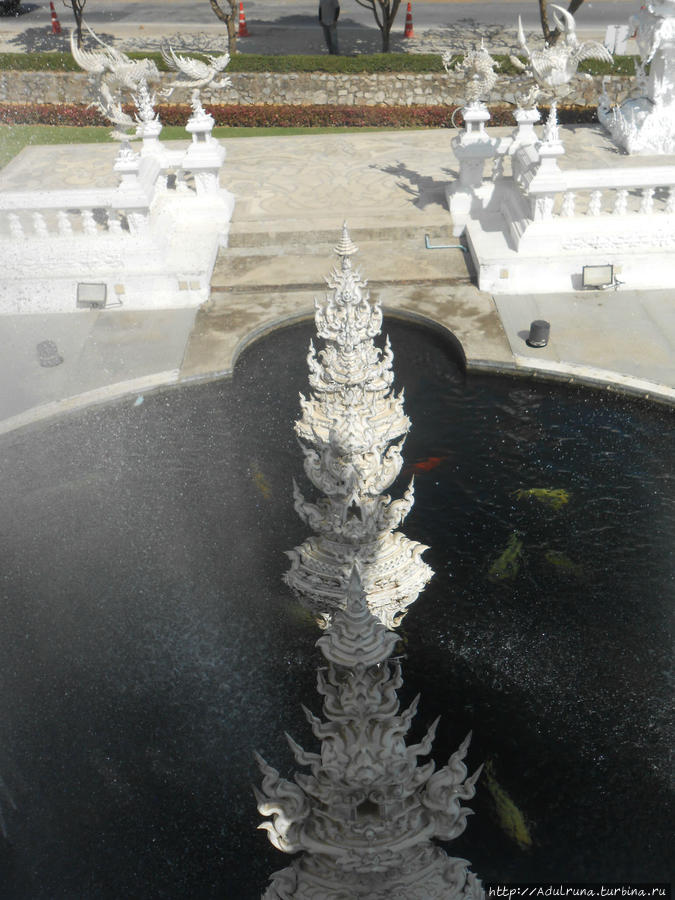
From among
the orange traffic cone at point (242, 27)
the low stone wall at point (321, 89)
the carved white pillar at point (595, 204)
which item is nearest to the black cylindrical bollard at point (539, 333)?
the carved white pillar at point (595, 204)

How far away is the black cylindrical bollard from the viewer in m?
18.6

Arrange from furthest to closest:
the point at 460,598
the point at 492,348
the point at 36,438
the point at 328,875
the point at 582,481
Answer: the point at 492,348 → the point at 36,438 → the point at 582,481 → the point at 460,598 → the point at 328,875

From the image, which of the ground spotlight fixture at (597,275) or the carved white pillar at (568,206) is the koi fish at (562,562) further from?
the carved white pillar at (568,206)

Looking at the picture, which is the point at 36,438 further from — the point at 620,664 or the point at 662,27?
the point at 662,27

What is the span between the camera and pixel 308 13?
4397 centimetres

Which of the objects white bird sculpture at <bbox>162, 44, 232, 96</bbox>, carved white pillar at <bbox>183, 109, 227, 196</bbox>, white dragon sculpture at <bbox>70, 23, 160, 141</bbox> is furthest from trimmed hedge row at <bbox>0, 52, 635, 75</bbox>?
carved white pillar at <bbox>183, 109, 227, 196</bbox>

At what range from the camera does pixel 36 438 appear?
56.4 ft

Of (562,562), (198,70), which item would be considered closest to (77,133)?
(198,70)

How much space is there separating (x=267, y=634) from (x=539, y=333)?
989cm

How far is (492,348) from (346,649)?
45.5ft

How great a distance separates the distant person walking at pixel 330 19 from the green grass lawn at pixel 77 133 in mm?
6329

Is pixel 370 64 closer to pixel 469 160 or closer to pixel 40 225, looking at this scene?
pixel 469 160

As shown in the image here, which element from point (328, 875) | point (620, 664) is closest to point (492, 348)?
point (620, 664)

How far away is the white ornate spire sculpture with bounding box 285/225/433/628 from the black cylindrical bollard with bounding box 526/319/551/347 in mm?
8319
